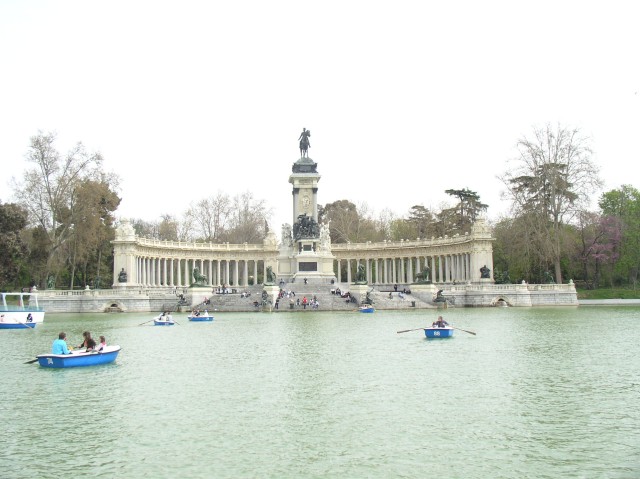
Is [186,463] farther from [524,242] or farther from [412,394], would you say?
[524,242]

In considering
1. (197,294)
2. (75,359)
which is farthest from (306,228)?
(75,359)

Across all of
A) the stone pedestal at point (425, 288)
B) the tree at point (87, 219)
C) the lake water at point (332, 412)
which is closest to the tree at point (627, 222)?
the stone pedestal at point (425, 288)

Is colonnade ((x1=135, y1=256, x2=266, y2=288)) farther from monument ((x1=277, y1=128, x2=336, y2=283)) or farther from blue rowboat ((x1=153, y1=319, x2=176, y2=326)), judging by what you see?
blue rowboat ((x1=153, y1=319, x2=176, y2=326))

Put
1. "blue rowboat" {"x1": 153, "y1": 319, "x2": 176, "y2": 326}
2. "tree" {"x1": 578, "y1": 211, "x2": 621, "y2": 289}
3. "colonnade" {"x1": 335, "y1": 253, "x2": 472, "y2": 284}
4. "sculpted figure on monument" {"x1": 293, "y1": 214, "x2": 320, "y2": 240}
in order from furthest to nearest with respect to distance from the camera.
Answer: "colonnade" {"x1": 335, "y1": 253, "x2": 472, "y2": 284}
"sculpted figure on monument" {"x1": 293, "y1": 214, "x2": 320, "y2": 240}
"tree" {"x1": 578, "y1": 211, "x2": 621, "y2": 289}
"blue rowboat" {"x1": 153, "y1": 319, "x2": 176, "y2": 326}

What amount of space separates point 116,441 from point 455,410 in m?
6.66

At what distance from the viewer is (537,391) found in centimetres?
1623

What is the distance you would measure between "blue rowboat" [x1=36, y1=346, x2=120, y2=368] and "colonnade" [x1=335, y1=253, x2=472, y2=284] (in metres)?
45.9

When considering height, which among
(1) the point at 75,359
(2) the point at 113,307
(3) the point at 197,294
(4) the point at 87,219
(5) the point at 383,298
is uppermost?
(4) the point at 87,219

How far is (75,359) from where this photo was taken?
20.7 m

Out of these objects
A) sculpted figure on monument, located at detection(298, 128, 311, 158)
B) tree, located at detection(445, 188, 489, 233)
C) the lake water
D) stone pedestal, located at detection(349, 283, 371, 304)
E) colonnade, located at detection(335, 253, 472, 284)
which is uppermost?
sculpted figure on monument, located at detection(298, 128, 311, 158)

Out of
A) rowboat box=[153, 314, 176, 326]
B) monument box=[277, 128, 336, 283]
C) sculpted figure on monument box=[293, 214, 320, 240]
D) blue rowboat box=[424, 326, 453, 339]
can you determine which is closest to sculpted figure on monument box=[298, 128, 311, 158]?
monument box=[277, 128, 336, 283]

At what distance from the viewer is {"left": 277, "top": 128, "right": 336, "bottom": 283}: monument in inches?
2746

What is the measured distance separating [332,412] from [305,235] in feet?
187

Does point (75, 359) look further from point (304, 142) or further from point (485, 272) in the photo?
point (304, 142)
